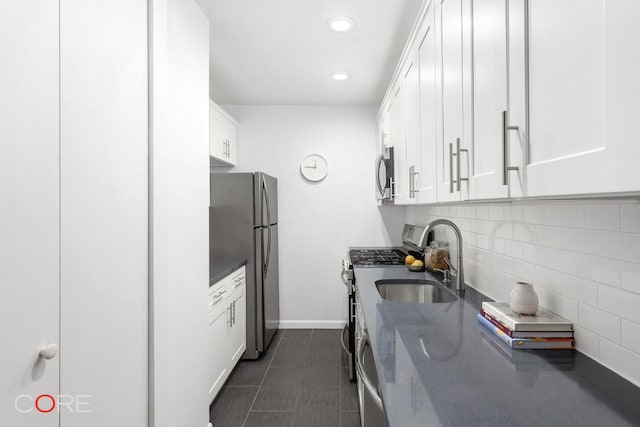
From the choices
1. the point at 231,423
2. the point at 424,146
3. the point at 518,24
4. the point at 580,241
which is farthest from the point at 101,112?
the point at 231,423

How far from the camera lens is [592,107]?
1.98 feet

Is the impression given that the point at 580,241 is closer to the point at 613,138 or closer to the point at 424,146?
the point at 613,138

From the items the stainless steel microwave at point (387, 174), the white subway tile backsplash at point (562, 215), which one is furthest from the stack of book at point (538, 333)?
the stainless steel microwave at point (387, 174)

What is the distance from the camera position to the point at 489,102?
39.8 inches

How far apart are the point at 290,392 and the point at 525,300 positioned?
1.96 m

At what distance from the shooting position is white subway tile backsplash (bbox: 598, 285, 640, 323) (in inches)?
35.2

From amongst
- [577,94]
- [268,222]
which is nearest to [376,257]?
[268,222]

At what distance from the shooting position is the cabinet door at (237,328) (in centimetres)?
272

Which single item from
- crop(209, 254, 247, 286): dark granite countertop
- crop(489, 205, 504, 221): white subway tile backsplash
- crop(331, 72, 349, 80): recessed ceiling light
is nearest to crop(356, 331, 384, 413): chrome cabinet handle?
crop(489, 205, 504, 221): white subway tile backsplash

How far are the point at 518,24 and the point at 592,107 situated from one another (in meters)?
0.37

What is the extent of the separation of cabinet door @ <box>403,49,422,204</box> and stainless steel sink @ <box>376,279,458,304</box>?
1.67 ft

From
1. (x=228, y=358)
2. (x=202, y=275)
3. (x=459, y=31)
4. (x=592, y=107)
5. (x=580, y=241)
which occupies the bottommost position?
(x=228, y=358)

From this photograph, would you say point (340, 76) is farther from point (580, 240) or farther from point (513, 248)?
point (580, 240)

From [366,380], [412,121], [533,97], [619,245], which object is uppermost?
[412,121]
